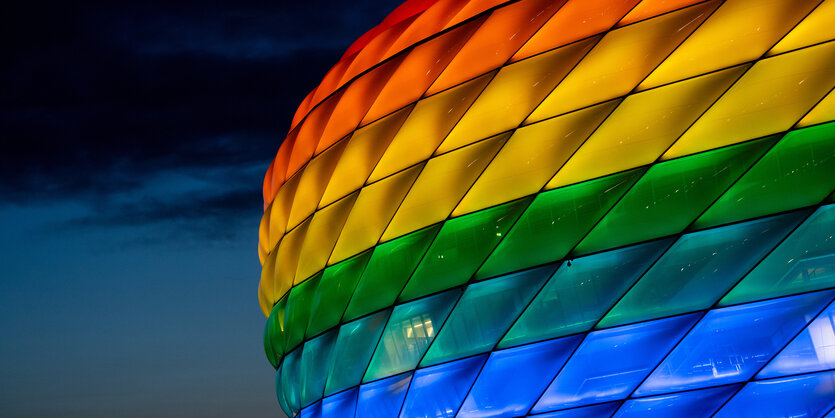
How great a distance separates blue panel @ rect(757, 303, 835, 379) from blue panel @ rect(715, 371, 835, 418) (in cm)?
12

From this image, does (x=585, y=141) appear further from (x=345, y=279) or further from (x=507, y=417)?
(x=345, y=279)

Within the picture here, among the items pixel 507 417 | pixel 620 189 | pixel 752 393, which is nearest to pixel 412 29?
pixel 620 189

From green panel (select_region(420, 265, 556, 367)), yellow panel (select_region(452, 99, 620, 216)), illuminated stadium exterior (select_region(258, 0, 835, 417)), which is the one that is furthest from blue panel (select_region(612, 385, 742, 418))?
yellow panel (select_region(452, 99, 620, 216))

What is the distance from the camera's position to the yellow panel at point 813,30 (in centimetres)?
1156

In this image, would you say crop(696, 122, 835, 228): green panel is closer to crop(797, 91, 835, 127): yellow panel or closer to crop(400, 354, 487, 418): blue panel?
crop(797, 91, 835, 127): yellow panel

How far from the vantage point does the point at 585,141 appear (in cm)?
1323

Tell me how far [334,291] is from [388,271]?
68.8 inches

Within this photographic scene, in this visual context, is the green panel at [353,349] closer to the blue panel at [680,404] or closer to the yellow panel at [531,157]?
the yellow panel at [531,157]

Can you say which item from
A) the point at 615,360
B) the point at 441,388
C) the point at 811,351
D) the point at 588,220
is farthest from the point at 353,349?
the point at 811,351

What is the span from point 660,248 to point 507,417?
3.82 metres

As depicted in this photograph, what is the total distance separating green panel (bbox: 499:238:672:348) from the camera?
500 inches

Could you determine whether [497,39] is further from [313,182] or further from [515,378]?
[515,378]

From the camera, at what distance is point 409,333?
1528 cm

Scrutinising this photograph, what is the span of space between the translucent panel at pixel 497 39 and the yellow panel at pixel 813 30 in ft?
13.6
